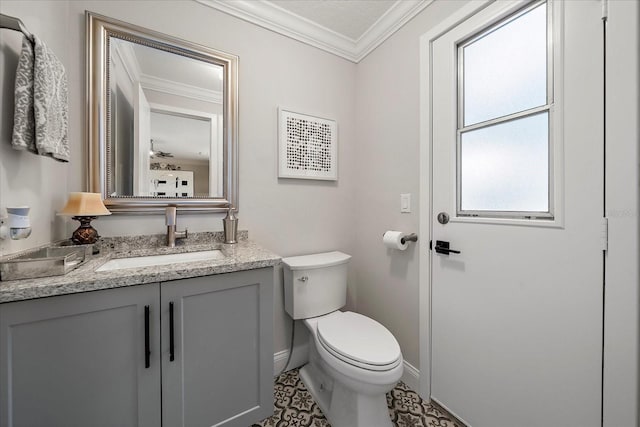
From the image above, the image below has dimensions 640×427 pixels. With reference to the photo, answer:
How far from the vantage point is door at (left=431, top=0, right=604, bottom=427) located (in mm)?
866

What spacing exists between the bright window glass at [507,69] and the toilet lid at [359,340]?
3.82ft

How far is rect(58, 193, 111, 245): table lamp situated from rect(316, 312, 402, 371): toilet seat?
3.85 feet

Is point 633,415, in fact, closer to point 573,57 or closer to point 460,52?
point 573,57

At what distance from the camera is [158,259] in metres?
1.23

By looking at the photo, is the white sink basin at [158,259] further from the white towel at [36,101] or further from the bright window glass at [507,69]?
the bright window glass at [507,69]

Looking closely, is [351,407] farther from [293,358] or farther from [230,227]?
[230,227]

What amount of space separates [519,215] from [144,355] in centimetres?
158

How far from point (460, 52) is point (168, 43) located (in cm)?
155

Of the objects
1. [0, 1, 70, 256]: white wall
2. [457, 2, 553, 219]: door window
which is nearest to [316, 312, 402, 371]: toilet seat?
[457, 2, 553, 219]: door window

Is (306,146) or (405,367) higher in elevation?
(306,146)

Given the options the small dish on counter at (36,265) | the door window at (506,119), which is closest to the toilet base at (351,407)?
the door window at (506,119)

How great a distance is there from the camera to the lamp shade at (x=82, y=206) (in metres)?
1.03

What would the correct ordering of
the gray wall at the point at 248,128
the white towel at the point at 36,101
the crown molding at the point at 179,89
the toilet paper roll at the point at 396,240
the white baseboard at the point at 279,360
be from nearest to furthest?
the white towel at the point at 36,101 < the gray wall at the point at 248,128 < the crown molding at the point at 179,89 < the toilet paper roll at the point at 396,240 < the white baseboard at the point at 279,360

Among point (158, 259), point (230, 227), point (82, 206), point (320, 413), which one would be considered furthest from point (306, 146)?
point (320, 413)
